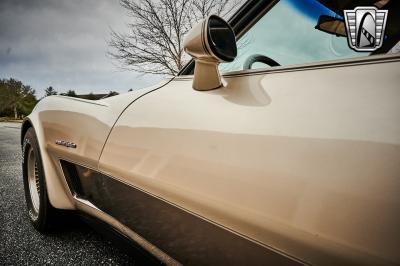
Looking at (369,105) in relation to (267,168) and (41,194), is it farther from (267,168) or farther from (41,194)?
(41,194)

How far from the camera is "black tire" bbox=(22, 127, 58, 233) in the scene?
1.80m

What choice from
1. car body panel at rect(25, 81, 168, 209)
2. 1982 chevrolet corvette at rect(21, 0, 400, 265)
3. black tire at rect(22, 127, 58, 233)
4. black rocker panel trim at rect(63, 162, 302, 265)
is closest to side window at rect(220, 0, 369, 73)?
1982 chevrolet corvette at rect(21, 0, 400, 265)

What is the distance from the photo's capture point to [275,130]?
0.72 meters

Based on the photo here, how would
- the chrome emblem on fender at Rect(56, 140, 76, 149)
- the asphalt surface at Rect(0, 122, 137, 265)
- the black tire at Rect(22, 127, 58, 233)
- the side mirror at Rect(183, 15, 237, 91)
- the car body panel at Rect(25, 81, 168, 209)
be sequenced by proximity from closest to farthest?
the side mirror at Rect(183, 15, 237, 91) < the car body panel at Rect(25, 81, 168, 209) < the chrome emblem on fender at Rect(56, 140, 76, 149) < the asphalt surface at Rect(0, 122, 137, 265) < the black tire at Rect(22, 127, 58, 233)

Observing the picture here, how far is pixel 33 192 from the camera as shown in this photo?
2223mm

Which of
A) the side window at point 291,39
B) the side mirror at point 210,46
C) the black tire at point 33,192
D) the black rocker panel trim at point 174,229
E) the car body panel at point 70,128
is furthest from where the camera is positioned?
the black tire at point 33,192

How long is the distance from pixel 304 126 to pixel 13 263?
5.95ft

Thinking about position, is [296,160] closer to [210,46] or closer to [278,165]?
[278,165]

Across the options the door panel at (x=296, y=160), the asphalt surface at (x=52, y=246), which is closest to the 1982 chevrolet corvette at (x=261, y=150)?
the door panel at (x=296, y=160)

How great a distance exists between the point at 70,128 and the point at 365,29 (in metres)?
1.49

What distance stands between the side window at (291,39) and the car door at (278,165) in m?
0.01

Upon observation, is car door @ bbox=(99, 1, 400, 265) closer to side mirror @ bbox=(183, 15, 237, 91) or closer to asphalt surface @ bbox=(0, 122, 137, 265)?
side mirror @ bbox=(183, 15, 237, 91)

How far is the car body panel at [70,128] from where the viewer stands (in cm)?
132

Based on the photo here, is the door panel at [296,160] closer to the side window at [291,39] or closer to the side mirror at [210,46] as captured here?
the side mirror at [210,46]
